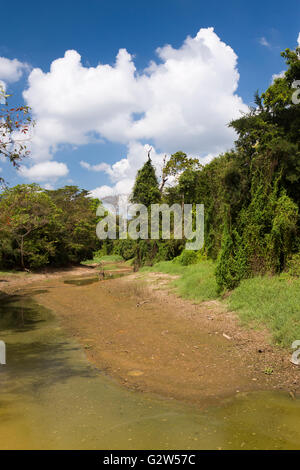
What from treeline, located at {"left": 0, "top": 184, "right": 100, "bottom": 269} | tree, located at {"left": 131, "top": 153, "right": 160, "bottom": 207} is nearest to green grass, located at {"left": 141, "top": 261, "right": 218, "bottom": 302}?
treeline, located at {"left": 0, "top": 184, "right": 100, "bottom": 269}

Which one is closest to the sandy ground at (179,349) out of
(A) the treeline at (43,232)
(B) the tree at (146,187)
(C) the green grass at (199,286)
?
(C) the green grass at (199,286)

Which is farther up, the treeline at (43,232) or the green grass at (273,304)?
the treeline at (43,232)

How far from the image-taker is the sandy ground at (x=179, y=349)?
6.57m

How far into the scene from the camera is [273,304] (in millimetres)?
10109

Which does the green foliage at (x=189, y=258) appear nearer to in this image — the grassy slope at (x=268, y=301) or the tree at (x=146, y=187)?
the grassy slope at (x=268, y=301)

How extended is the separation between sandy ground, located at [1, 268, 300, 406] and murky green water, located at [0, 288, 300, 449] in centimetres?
46

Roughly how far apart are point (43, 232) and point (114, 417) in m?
29.5

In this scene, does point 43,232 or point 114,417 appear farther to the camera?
point 43,232

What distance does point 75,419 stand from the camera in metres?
5.17

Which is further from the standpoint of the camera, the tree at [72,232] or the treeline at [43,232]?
the tree at [72,232]

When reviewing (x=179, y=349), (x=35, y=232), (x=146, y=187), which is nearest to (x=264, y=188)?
(x=179, y=349)

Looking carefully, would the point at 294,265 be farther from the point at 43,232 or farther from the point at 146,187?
the point at 43,232
